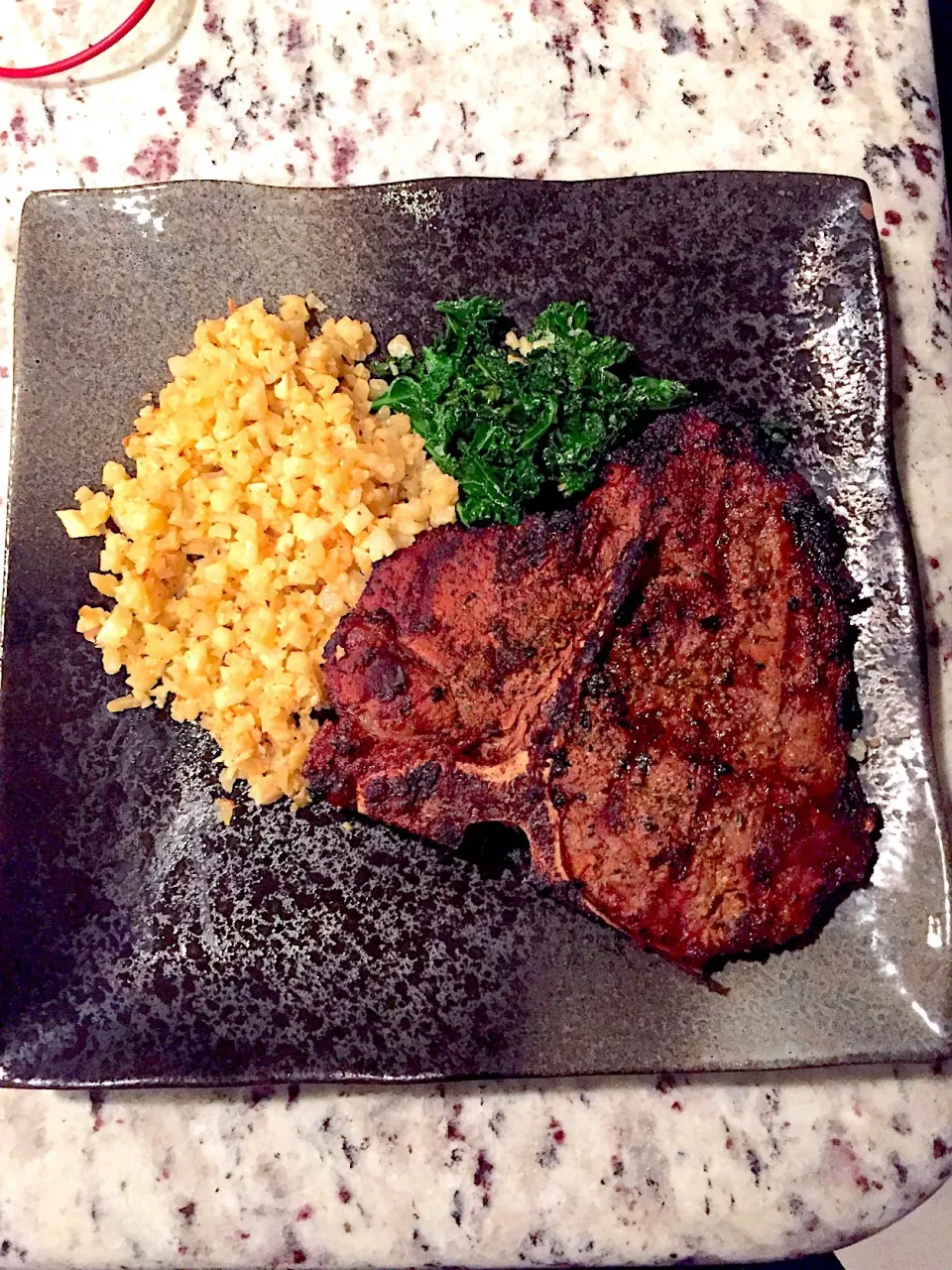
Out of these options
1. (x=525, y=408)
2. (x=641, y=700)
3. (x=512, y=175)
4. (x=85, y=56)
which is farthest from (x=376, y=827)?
(x=85, y=56)

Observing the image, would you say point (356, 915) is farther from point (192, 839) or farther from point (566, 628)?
point (566, 628)

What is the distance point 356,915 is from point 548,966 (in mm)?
572

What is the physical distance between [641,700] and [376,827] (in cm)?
87

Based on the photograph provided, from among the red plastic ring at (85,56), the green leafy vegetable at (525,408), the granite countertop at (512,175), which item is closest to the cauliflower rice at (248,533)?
the green leafy vegetable at (525,408)

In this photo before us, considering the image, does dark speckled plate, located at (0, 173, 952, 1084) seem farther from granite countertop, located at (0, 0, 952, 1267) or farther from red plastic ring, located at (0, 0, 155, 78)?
red plastic ring, located at (0, 0, 155, 78)

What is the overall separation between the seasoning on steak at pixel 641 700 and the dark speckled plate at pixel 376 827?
223 mm

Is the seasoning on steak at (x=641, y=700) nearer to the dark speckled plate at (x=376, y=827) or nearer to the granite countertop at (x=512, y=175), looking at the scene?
the dark speckled plate at (x=376, y=827)

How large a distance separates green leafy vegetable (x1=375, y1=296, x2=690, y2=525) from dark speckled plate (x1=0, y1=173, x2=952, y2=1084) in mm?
160

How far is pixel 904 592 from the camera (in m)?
2.87

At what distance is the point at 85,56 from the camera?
338cm

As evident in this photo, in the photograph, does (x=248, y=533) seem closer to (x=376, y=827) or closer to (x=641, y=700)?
(x=376, y=827)

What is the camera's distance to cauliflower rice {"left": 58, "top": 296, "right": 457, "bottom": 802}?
278 cm

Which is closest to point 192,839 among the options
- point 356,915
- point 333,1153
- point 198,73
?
point 356,915

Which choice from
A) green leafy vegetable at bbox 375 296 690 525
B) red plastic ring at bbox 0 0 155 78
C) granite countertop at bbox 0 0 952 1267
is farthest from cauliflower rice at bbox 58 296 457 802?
red plastic ring at bbox 0 0 155 78
